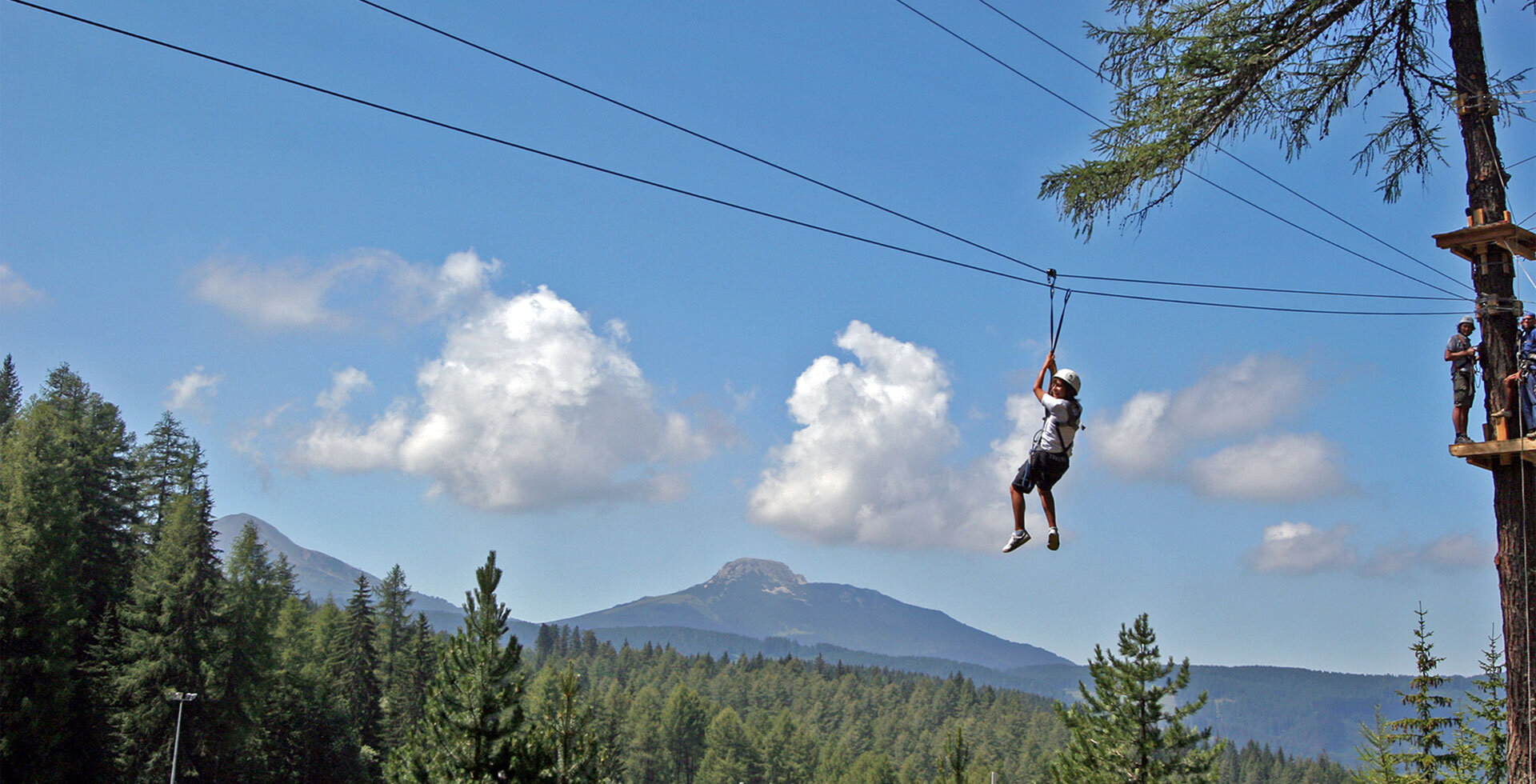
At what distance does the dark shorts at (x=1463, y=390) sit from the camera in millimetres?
10867

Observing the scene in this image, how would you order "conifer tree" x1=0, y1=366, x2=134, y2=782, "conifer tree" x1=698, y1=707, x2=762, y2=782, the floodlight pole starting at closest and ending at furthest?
"conifer tree" x1=0, y1=366, x2=134, y2=782, the floodlight pole, "conifer tree" x1=698, y1=707, x2=762, y2=782

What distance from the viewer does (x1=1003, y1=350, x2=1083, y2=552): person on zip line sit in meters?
10.9

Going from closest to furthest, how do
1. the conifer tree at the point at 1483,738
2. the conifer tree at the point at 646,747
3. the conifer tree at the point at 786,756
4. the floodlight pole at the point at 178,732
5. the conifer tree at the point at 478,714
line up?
the conifer tree at the point at 478,714
the conifer tree at the point at 1483,738
the floodlight pole at the point at 178,732
the conifer tree at the point at 786,756
the conifer tree at the point at 646,747

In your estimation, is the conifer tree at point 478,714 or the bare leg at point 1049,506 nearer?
the bare leg at point 1049,506

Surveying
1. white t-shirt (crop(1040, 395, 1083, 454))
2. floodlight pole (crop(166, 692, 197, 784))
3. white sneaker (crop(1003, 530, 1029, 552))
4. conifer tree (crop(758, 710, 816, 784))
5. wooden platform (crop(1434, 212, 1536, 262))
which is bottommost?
conifer tree (crop(758, 710, 816, 784))

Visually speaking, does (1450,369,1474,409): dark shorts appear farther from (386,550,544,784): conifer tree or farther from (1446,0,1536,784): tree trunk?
(386,550,544,784): conifer tree

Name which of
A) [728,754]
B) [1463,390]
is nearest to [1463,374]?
[1463,390]

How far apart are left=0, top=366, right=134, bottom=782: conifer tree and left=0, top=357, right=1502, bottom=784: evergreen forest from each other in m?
0.08

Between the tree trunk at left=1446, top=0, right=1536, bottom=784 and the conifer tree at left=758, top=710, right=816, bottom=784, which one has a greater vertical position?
the tree trunk at left=1446, top=0, right=1536, bottom=784

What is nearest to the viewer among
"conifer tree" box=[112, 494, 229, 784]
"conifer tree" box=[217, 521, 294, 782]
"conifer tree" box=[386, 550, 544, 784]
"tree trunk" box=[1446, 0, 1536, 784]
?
"tree trunk" box=[1446, 0, 1536, 784]

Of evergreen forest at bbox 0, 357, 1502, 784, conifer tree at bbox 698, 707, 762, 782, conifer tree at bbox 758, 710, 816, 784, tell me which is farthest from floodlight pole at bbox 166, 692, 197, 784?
conifer tree at bbox 758, 710, 816, 784

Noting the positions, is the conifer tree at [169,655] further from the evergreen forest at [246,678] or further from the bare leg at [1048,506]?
the bare leg at [1048,506]

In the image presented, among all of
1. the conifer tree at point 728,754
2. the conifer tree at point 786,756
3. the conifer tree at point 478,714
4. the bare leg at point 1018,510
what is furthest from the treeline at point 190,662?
the conifer tree at point 786,756

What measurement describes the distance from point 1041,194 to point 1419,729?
21472 mm
